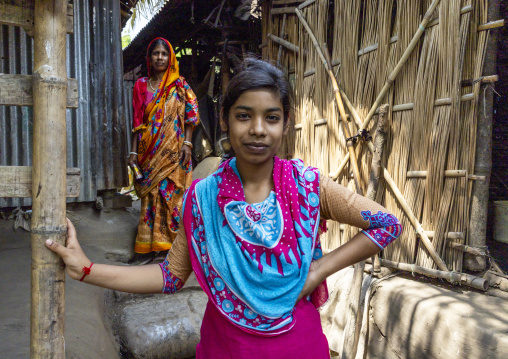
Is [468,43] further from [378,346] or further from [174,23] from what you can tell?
[174,23]

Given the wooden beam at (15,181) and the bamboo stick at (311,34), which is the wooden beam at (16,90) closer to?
the wooden beam at (15,181)

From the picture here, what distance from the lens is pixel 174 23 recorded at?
7.15 meters

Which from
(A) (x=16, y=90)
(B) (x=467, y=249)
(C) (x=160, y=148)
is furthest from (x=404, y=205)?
(A) (x=16, y=90)

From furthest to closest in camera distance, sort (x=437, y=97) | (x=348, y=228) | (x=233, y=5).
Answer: (x=233, y=5), (x=348, y=228), (x=437, y=97)

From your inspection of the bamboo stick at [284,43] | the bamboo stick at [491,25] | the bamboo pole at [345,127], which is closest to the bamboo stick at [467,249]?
the bamboo pole at [345,127]

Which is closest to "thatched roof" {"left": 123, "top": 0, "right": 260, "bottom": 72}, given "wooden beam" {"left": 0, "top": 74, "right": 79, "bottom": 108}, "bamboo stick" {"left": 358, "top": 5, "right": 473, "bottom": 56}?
"bamboo stick" {"left": 358, "top": 5, "right": 473, "bottom": 56}

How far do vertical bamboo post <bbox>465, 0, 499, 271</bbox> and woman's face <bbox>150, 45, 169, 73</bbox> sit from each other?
8.89 ft

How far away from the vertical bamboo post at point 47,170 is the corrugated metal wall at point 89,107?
253 centimetres

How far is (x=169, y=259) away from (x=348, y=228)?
7.95ft

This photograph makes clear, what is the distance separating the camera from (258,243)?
4.14 feet

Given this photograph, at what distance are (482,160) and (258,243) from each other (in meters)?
1.97

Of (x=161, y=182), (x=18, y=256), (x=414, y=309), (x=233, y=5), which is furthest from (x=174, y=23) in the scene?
(x=414, y=309)

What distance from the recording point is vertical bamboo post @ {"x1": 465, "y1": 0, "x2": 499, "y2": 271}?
2584 millimetres

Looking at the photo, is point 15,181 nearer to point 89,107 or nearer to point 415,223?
point 415,223
